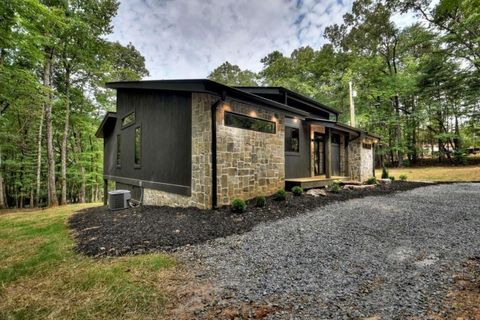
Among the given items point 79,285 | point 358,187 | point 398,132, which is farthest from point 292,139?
point 398,132

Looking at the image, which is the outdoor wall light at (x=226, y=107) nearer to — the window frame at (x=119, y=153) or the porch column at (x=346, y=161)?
the window frame at (x=119, y=153)

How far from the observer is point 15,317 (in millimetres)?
2160

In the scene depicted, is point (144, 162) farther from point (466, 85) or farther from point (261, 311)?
point (466, 85)

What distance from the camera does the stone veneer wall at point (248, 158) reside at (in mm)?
6086

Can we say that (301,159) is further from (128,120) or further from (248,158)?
(128,120)

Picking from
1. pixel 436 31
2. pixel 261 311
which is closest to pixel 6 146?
pixel 261 311

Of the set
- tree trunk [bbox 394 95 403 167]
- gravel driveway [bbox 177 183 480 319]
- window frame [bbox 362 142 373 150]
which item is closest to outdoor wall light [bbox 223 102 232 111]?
gravel driveway [bbox 177 183 480 319]

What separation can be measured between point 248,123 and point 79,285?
17.7ft

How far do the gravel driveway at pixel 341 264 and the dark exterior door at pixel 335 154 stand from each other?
6664mm

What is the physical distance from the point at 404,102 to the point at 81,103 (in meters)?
28.7

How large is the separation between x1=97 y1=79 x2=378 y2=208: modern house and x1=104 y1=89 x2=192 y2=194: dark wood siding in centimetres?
3

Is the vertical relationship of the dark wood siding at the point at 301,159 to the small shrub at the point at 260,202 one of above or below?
above

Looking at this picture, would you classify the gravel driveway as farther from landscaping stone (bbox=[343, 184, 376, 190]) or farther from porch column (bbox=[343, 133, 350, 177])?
porch column (bbox=[343, 133, 350, 177])

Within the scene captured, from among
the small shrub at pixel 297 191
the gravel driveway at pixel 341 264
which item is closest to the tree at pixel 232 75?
the small shrub at pixel 297 191
